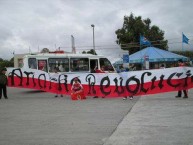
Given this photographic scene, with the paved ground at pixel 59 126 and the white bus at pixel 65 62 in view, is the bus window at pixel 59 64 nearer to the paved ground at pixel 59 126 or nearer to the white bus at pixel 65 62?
the white bus at pixel 65 62

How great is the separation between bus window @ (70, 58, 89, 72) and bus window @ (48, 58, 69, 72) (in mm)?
404

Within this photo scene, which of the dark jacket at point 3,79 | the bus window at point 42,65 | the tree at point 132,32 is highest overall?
the tree at point 132,32

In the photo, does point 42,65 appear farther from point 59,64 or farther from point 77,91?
point 77,91

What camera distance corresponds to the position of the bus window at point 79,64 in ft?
83.1

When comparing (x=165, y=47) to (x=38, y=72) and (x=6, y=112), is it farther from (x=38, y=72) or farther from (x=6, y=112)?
(x=6, y=112)

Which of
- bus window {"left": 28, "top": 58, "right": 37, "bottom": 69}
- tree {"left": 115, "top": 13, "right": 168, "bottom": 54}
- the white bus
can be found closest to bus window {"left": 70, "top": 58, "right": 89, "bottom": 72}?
the white bus

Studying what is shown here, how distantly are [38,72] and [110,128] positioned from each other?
12.2m

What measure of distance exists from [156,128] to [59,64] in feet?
54.4

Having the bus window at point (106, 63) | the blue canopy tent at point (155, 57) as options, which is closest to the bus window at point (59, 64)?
the bus window at point (106, 63)

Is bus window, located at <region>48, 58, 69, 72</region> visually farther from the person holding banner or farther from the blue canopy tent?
the blue canopy tent

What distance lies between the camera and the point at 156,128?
8859 millimetres

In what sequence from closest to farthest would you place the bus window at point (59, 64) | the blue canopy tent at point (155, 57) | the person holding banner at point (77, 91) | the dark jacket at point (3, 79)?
the person holding banner at point (77, 91)
the dark jacket at point (3, 79)
the bus window at point (59, 64)
the blue canopy tent at point (155, 57)

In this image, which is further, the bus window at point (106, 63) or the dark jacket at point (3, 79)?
Answer: the bus window at point (106, 63)

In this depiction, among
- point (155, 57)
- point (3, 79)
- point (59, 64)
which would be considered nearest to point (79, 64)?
point (59, 64)
